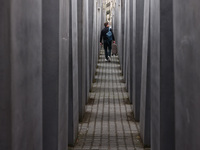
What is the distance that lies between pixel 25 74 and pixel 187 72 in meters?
1.37

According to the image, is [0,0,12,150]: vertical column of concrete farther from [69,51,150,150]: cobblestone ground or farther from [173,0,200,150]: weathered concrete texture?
[69,51,150,150]: cobblestone ground

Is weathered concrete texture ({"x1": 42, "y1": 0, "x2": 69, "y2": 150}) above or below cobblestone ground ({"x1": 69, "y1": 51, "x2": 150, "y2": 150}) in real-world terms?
above

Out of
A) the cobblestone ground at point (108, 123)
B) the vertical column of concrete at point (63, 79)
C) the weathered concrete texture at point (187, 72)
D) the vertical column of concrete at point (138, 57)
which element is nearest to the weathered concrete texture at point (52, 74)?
the vertical column of concrete at point (63, 79)

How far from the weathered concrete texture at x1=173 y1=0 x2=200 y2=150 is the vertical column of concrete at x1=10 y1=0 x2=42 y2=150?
135 cm

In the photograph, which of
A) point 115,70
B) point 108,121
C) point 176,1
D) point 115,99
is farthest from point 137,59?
point 115,70

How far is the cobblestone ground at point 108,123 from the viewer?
7.38m

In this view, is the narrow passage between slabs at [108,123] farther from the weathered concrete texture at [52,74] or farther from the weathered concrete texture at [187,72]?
the weathered concrete texture at [187,72]

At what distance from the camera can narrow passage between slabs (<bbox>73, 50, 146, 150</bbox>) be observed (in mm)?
7384

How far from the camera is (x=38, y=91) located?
411cm

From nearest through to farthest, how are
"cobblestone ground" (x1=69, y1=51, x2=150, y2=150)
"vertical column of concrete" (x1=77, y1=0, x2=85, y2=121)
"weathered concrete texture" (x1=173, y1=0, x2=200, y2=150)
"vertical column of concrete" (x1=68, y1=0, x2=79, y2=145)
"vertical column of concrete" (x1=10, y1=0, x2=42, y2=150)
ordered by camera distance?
1. "vertical column of concrete" (x1=10, y1=0, x2=42, y2=150)
2. "weathered concrete texture" (x1=173, y1=0, x2=200, y2=150)
3. "vertical column of concrete" (x1=68, y1=0, x2=79, y2=145)
4. "cobblestone ground" (x1=69, y1=51, x2=150, y2=150)
5. "vertical column of concrete" (x1=77, y1=0, x2=85, y2=121)

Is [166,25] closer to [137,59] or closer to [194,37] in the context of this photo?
[194,37]

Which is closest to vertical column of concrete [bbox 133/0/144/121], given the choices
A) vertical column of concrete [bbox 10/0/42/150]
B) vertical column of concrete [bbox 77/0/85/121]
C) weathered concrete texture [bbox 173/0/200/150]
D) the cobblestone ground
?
the cobblestone ground

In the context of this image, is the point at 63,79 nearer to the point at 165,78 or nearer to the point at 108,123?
the point at 165,78

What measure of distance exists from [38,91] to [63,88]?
166 cm
